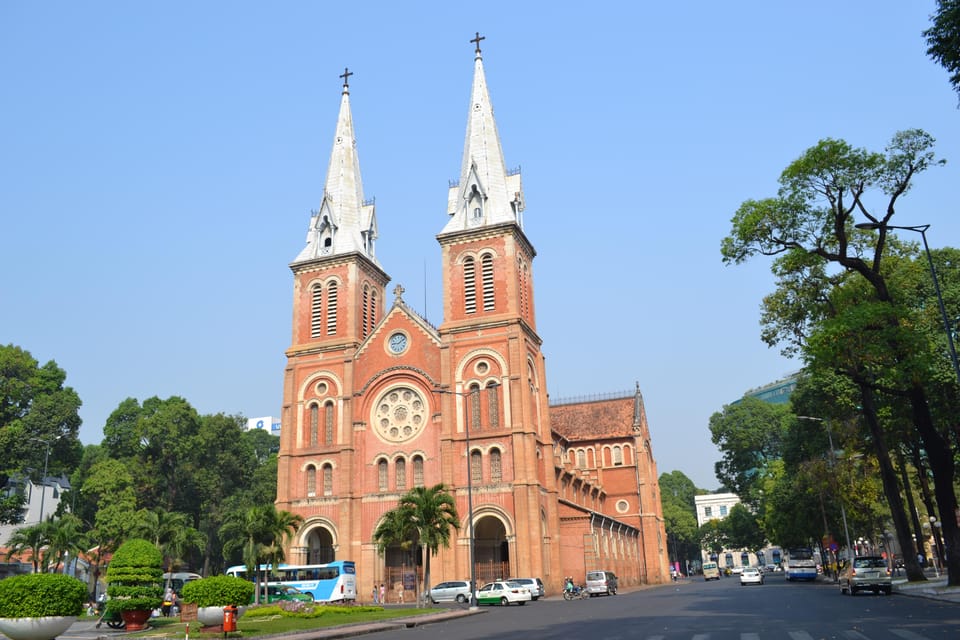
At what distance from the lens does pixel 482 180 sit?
55.4 meters

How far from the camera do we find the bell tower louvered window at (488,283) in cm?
5200

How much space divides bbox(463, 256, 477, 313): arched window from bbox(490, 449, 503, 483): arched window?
9751 mm

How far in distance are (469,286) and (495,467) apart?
12533mm

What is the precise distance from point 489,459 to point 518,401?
13.3ft

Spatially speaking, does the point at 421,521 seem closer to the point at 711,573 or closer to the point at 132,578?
the point at 132,578

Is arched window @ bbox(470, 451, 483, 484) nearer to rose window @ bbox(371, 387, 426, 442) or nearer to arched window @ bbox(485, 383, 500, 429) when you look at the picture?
arched window @ bbox(485, 383, 500, 429)

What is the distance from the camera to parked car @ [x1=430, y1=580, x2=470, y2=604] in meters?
42.7

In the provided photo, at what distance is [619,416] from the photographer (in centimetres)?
7844

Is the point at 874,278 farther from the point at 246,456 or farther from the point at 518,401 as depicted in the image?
the point at 246,456

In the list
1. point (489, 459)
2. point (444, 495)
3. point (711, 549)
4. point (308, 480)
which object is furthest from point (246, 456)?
point (711, 549)

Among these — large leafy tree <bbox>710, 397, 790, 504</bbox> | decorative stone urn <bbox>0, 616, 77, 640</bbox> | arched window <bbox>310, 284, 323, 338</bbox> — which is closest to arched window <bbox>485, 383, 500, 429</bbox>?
arched window <bbox>310, 284, 323, 338</bbox>

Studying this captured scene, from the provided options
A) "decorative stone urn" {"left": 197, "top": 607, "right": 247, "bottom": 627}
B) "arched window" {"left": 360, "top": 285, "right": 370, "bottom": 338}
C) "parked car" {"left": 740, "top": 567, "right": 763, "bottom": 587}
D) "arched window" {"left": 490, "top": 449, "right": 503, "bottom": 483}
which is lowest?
"parked car" {"left": 740, "top": 567, "right": 763, "bottom": 587}

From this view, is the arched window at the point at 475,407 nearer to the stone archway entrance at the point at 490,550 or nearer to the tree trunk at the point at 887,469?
the stone archway entrance at the point at 490,550

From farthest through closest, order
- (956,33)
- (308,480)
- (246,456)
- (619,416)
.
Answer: (619,416)
(246,456)
(308,480)
(956,33)
